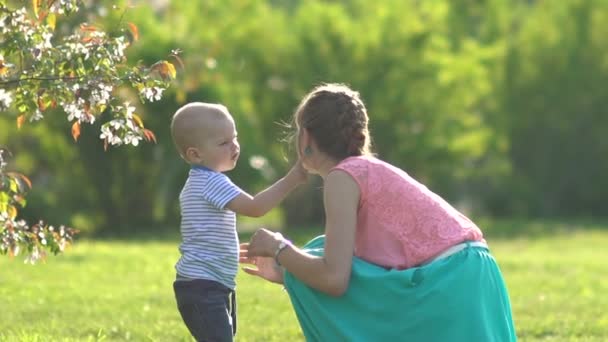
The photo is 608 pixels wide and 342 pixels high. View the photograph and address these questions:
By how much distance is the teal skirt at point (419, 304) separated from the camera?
479 centimetres

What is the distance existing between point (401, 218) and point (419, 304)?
0.36 metres

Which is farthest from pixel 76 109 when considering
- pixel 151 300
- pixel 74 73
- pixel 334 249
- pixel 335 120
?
pixel 151 300

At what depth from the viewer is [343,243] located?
187 inches

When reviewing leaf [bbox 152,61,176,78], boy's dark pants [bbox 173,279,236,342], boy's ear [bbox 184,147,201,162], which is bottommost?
boy's dark pants [bbox 173,279,236,342]

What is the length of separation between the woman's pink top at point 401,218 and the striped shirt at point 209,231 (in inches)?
22.3

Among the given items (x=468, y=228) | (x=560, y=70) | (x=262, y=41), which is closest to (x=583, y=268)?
(x=468, y=228)

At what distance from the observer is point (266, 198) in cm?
508

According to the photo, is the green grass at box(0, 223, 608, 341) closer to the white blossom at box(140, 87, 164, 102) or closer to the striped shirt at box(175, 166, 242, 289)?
the striped shirt at box(175, 166, 242, 289)

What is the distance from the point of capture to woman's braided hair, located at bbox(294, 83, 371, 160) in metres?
4.89

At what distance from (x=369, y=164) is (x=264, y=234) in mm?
511

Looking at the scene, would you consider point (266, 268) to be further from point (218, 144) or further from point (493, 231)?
point (493, 231)

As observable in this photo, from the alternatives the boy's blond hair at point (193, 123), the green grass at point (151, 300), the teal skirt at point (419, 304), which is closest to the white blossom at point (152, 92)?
the boy's blond hair at point (193, 123)

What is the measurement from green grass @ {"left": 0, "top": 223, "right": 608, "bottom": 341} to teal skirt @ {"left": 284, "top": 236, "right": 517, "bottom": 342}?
1795 millimetres

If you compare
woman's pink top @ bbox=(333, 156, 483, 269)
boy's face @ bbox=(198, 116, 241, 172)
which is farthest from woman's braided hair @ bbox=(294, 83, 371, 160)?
boy's face @ bbox=(198, 116, 241, 172)
